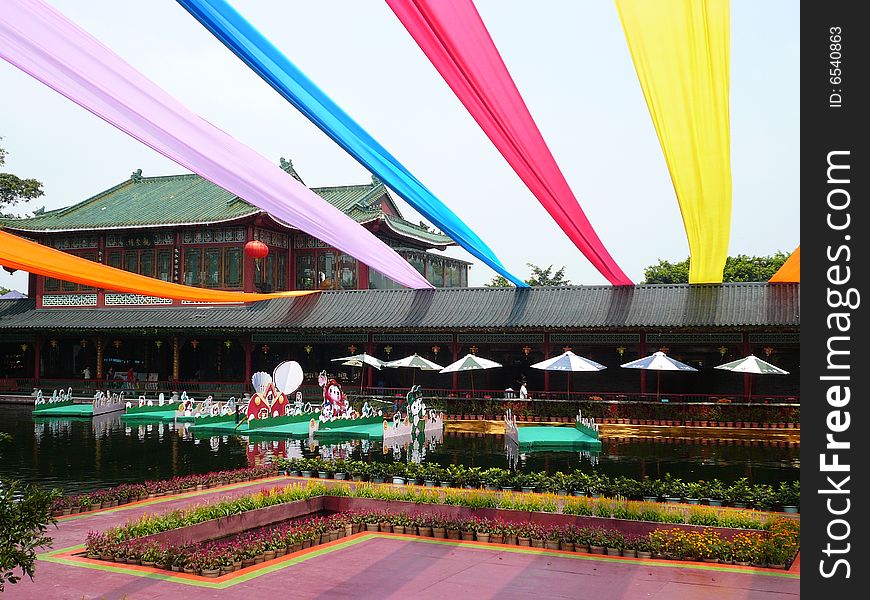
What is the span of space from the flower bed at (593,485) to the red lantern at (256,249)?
1964cm

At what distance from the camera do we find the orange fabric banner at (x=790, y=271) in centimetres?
2283

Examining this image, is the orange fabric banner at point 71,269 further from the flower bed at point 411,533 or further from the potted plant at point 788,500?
the potted plant at point 788,500

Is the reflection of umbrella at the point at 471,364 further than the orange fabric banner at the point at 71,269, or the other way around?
the reflection of umbrella at the point at 471,364

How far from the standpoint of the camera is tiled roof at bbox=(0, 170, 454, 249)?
34000 mm

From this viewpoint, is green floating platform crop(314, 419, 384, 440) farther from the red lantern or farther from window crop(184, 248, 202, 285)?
window crop(184, 248, 202, 285)

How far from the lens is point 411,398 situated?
2180cm

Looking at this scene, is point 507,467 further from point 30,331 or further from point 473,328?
point 30,331

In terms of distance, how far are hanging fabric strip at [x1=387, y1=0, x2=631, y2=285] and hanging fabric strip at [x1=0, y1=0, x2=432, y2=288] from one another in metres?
3.37

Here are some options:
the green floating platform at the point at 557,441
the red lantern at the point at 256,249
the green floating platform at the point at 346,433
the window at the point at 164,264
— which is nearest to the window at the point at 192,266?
the window at the point at 164,264

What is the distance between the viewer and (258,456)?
16.7 m

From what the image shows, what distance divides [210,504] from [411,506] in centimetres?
235

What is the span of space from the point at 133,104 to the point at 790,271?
19.2 meters

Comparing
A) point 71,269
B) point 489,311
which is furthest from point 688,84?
point 489,311

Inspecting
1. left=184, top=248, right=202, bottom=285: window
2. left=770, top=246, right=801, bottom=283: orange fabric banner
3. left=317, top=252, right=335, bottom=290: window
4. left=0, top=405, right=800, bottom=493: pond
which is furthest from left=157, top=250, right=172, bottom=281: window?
left=770, top=246, right=801, bottom=283: orange fabric banner
